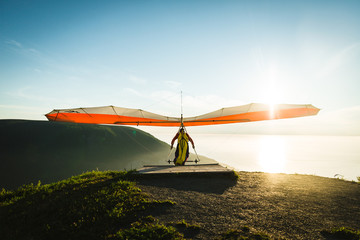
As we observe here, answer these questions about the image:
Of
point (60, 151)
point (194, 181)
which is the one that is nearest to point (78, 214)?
point (194, 181)

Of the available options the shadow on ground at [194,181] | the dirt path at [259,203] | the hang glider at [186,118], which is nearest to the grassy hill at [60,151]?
the hang glider at [186,118]

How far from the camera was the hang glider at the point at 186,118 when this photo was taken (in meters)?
8.40

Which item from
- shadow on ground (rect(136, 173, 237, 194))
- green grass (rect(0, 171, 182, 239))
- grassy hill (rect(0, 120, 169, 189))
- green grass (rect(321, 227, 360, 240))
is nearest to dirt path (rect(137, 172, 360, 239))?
shadow on ground (rect(136, 173, 237, 194))

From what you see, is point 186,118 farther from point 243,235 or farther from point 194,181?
point 243,235

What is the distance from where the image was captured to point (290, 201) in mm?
4961

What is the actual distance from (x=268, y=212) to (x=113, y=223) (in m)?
3.73

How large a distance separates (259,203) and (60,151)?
146m

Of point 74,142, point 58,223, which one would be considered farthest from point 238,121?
point 74,142

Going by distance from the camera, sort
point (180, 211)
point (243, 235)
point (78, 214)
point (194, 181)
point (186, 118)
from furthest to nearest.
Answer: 1. point (186, 118)
2. point (194, 181)
3. point (180, 211)
4. point (78, 214)
5. point (243, 235)

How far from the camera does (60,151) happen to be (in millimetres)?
119500

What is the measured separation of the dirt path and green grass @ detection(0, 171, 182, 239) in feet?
1.90

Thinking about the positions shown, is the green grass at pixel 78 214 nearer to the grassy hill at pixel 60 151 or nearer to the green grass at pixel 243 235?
the green grass at pixel 243 235

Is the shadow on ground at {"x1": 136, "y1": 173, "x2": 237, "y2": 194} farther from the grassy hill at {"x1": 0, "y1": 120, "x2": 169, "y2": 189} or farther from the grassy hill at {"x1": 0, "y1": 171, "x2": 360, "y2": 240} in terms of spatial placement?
the grassy hill at {"x1": 0, "y1": 120, "x2": 169, "y2": 189}

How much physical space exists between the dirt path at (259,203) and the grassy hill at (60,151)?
117 meters
